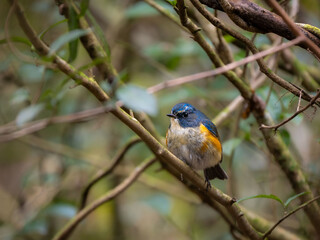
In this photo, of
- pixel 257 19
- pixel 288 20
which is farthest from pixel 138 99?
pixel 257 19

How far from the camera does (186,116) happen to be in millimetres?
4059

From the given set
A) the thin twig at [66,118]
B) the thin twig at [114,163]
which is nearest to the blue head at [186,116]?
the thin twig at [114,163]

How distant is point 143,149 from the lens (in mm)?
5059

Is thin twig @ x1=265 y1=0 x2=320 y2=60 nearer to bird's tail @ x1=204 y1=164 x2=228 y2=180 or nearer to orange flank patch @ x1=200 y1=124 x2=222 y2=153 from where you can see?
orange flank patch @ x1=200 y1=124 x2=222 y2=153

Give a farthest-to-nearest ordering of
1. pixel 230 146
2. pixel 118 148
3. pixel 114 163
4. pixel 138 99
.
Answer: pixel 118 148
pixel 114 163
pixel 230 146
pixel 138 99

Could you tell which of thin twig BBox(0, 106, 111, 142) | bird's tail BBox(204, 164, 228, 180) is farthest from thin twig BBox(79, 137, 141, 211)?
thin twig BBox(0, 106, 111, 142)

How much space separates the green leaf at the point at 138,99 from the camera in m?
Answer: 1.84

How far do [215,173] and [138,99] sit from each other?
2.45 meters

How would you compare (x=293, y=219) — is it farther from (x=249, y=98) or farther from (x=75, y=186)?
(x=75, y=186)

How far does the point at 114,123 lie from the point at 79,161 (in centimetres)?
113

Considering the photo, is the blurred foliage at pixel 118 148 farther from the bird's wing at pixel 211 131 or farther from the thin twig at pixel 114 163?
the thin twig at pixel 114 163

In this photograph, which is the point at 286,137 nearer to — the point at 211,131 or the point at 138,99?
the point at 211,131

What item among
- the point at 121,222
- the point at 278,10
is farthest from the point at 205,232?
the point at 278,10

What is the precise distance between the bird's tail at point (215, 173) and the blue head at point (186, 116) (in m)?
0.50
